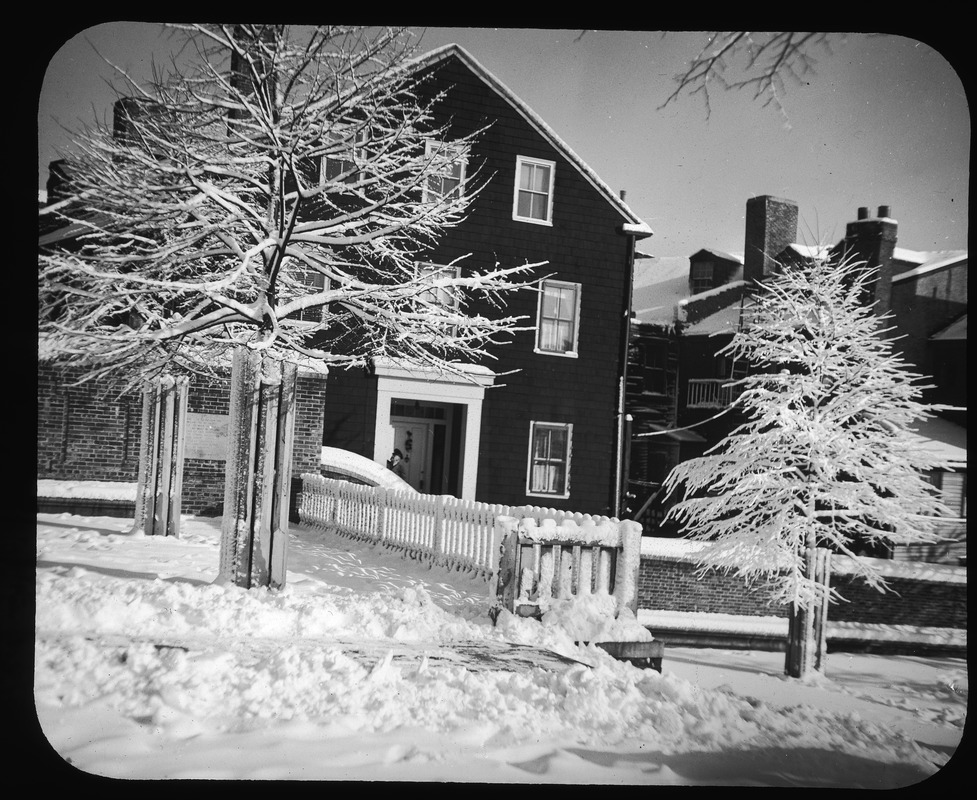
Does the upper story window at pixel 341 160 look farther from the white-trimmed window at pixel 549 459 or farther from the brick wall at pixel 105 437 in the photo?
the white-trimmed window at pixel 549 459

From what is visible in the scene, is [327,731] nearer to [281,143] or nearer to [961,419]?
[281,143]

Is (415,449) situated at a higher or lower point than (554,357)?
lower

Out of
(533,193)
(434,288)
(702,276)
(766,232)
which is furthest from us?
(533,193)

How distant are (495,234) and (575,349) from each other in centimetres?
111

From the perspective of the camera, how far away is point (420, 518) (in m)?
5.93

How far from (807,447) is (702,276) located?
191cm

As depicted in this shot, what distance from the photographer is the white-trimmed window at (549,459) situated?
5.29m

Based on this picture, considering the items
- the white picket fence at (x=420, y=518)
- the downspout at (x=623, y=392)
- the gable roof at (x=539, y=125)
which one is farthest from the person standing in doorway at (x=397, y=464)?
the gable roof at (x=539, y=125)

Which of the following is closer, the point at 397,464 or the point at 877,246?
the point at 877,246

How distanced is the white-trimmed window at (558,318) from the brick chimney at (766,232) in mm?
1356

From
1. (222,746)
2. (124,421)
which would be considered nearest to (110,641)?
(222,746)

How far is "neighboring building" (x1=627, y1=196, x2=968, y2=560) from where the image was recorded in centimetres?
461

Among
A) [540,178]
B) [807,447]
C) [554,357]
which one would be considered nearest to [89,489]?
[554,357]

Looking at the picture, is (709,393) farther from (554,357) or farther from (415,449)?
(415,449)
